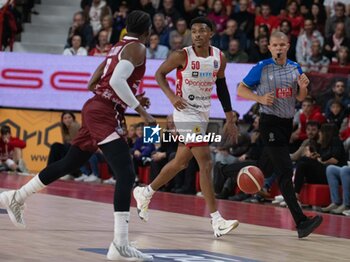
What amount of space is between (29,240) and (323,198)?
281 inches

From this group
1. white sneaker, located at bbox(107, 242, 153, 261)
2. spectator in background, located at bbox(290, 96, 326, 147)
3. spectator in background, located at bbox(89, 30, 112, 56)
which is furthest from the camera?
spectator in background, located at bbox(89, 30, 112, 56)

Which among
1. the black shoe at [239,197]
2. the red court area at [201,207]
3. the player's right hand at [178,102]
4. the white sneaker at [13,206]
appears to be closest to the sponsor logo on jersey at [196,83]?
the player's right hand at [178,102]

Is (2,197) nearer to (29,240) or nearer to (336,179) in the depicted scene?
(29,240)

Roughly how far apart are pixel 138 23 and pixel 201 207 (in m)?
6.04

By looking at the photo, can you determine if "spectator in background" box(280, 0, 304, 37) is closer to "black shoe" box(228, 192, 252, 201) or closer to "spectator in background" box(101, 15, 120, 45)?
"spectator in background" box(101, 15, 120, 45)

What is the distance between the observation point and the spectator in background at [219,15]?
2042 cm

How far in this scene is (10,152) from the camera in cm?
1919

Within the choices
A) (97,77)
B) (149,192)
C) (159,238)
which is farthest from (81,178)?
(97,77)

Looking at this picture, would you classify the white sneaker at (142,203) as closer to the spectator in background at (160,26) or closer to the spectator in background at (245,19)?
the spectator in background at (245,19)

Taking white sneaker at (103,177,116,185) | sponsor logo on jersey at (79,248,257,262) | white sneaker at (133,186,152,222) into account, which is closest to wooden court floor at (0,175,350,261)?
sponsor logo on jersey at (79,248,257,262)

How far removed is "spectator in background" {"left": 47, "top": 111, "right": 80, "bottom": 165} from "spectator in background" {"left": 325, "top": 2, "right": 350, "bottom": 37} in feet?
17.0

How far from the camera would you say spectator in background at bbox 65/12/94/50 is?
21125 mm

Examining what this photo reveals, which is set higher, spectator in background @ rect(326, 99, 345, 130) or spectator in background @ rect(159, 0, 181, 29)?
spectator in background @ rect(159, 0, 181, 29)

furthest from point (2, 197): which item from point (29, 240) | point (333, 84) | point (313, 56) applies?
point (313, 56)
